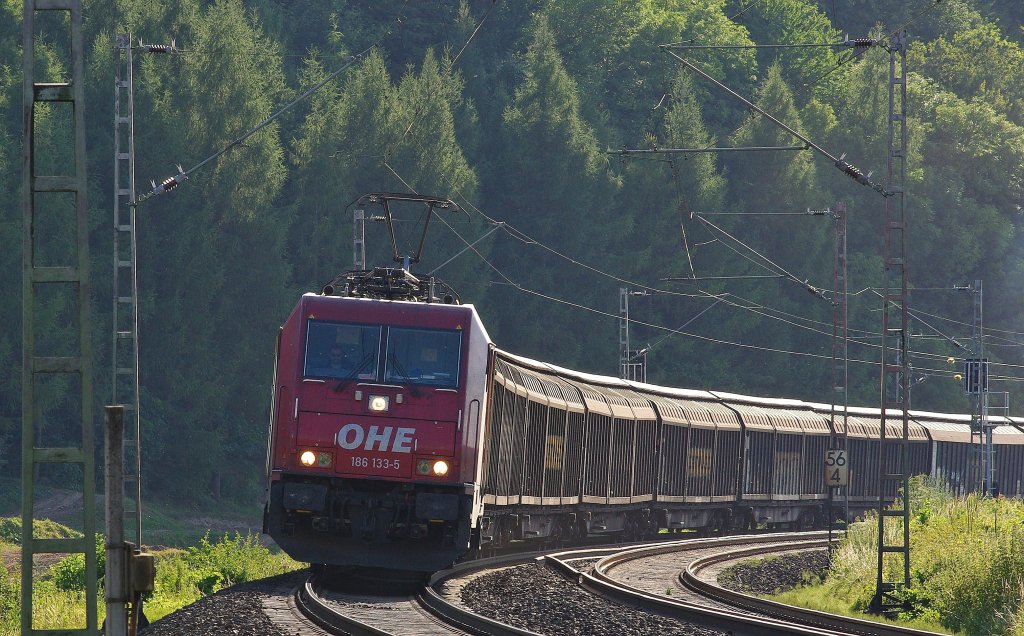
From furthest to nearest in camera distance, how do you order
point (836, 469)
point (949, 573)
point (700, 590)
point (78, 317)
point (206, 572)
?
point (836, 469)
point (206, 572)
point (700, 590)
point (949, 573)
point (78, 317)

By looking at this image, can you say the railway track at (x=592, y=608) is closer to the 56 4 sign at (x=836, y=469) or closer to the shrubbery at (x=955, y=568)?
the shrubbery at (x=955, y=568)

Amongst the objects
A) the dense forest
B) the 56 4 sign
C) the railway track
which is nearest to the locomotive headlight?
the railway track

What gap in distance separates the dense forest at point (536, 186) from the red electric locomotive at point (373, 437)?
42.4ft

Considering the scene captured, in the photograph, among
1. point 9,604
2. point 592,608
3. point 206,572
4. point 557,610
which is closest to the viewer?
point 557,610

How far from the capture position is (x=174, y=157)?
48406mm

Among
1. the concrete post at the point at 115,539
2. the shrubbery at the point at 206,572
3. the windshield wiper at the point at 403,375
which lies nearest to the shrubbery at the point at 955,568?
the windshield wiper at the point at 403,375

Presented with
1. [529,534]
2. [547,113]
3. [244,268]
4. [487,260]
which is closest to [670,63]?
[547,113]

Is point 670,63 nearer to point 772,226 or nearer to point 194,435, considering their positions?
point 772,226

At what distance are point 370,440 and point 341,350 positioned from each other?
43.4 inches

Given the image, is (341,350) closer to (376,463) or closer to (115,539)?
(376,463)

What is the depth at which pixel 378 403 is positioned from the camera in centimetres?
1684

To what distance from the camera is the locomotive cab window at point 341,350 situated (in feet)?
55.7

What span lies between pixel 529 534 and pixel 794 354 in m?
48.5

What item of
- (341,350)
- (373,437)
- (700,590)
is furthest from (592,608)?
(700,590)
